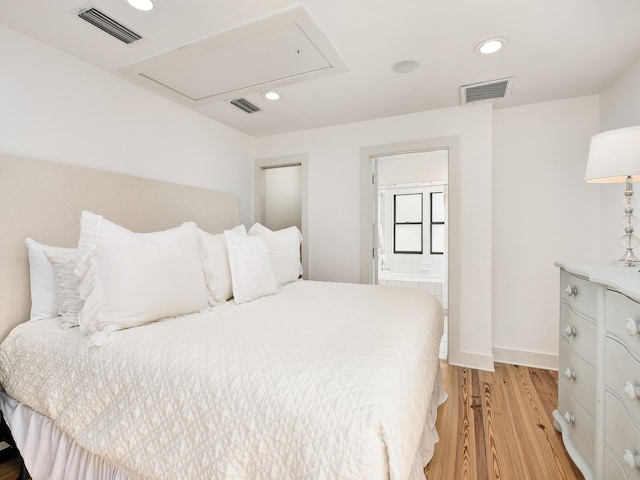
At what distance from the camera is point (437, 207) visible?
545 centimetres

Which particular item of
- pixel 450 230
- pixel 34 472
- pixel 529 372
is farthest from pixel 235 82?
pixel 529 372

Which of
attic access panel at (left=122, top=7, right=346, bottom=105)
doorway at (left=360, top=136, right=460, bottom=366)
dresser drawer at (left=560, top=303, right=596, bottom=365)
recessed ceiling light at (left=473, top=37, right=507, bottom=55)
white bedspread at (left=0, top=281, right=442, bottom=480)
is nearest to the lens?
white bedspread at (left=0, top=281, right=442, bottom=480)

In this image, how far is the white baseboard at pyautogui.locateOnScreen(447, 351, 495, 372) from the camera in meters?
2.72

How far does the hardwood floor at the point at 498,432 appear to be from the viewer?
5.01ft

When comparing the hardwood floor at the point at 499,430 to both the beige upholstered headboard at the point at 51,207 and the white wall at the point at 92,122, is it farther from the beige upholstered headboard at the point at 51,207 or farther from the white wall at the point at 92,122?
the white wall at the point at 92,122

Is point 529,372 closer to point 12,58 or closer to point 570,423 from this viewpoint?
point 570,423

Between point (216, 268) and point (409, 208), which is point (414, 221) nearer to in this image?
point (409, 208)

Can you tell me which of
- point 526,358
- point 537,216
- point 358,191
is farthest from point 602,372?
point 358,191

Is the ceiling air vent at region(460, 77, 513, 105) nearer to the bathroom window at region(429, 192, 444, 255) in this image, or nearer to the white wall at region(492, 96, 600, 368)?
the white wall at region(492, 96, 600, 368)

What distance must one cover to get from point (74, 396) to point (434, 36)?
2489 mm

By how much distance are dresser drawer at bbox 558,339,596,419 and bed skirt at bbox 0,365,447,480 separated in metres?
0.77

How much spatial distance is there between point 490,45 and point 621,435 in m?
2.03

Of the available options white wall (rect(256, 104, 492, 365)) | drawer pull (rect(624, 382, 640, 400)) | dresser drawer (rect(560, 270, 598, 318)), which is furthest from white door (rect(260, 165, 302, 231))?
drawer pull (rect(624, 382, 640, 400))

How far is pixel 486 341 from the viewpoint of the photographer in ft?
9.00
